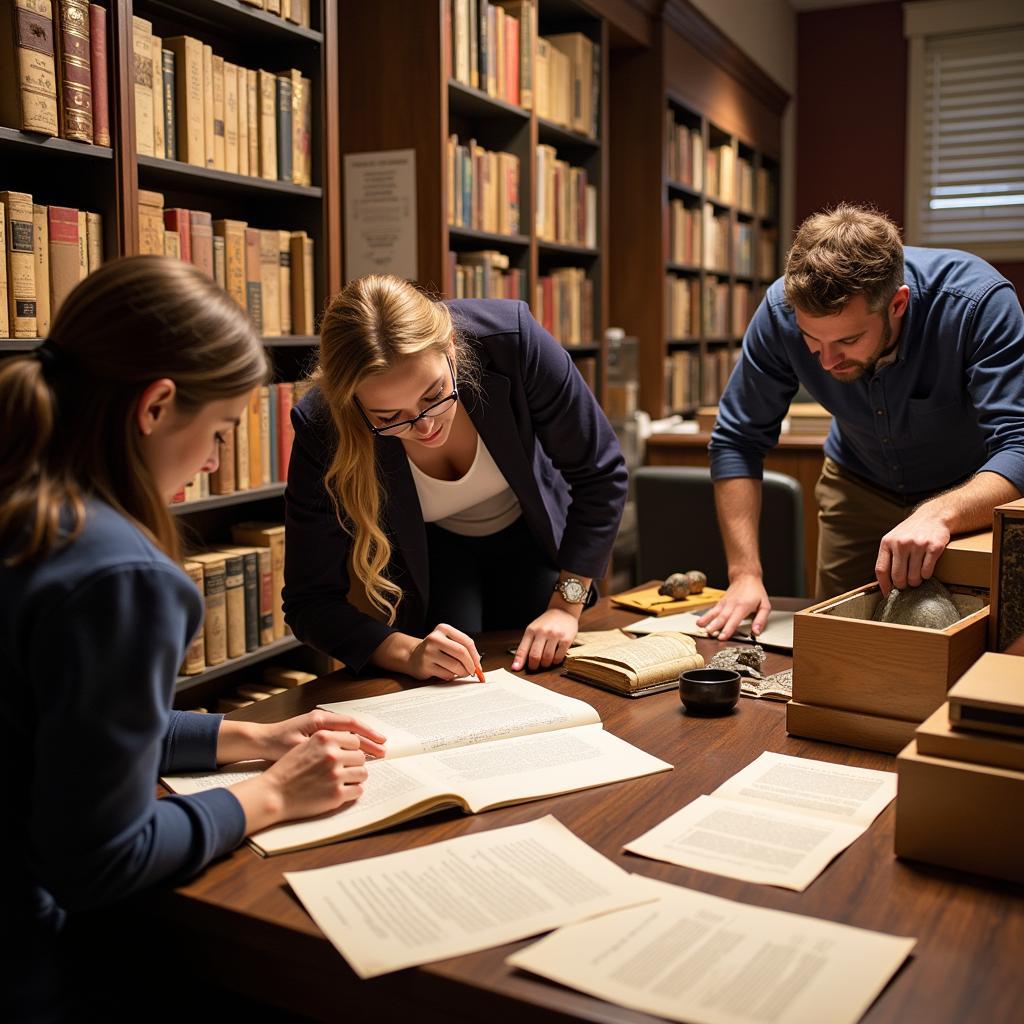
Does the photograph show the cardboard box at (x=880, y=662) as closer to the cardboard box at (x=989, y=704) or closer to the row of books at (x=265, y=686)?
the cardboard box at (x=989, y=704)

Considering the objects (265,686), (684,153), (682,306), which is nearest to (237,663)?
(265,686)

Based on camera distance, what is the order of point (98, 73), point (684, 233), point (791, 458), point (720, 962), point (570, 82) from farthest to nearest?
point (684, 233) → point (570, 82) → point (791, 458) → point (98, 73) → point (720, 962)

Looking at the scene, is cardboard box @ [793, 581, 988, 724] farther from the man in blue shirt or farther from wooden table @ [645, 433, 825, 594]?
wooden table @ [645, 433, 825, 594]

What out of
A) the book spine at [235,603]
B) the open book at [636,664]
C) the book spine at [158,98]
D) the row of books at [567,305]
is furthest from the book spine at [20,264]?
the row of books at [567,305]

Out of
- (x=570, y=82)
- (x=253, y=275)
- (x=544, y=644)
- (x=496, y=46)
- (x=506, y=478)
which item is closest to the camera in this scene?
→ (x=544, y=644)

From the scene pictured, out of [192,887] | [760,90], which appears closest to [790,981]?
[192,887]

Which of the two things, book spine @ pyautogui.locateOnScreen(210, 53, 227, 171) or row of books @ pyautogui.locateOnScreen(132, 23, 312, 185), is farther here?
book spine @ pyautogui.locateOnScreen(210, 53, 227, 171)

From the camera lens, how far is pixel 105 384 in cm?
99

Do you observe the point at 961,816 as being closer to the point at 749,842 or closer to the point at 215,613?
the point at 749,842

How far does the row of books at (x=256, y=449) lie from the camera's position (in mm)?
2502

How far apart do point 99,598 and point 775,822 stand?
0.70 metres

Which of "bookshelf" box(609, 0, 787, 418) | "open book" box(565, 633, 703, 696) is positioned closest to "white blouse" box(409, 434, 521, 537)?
"open book" box(565, 633, 703, 696)

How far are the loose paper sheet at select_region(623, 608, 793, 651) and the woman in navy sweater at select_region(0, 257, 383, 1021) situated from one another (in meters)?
0.93

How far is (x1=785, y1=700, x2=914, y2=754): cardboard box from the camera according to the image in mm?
1320
